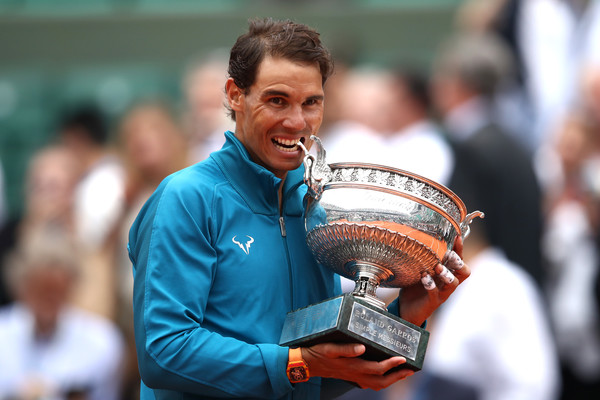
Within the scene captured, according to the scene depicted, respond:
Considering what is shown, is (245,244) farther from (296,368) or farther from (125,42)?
(125,42)

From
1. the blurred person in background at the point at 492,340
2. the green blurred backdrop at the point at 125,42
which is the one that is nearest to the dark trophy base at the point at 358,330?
the blurred person in background at the point at 492,340

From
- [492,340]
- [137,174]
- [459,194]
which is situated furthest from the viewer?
[137,174]

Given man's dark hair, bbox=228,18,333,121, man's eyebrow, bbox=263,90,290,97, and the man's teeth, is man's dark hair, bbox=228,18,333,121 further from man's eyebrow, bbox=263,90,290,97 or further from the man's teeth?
the man's teeth

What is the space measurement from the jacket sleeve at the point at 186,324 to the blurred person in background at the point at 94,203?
378 centimetres

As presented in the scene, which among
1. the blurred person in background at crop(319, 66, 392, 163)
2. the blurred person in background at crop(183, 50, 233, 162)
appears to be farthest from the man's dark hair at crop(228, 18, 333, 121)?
the blurred person in background at crop(183, 50, 233, 162)

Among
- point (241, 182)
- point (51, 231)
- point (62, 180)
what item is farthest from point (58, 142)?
point (241, 182)

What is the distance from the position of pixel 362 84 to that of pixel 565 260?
193cm

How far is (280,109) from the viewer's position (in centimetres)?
267

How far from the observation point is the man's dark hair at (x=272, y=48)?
265 centimetres

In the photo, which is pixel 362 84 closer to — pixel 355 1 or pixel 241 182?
pixel 355 1

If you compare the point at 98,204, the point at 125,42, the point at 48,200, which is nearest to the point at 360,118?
the point at 98,204

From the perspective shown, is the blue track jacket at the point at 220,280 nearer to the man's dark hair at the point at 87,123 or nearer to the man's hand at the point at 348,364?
the man's hand at the point at 348,364

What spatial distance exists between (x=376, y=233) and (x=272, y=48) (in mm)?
538

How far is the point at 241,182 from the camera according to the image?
2.75 meters
